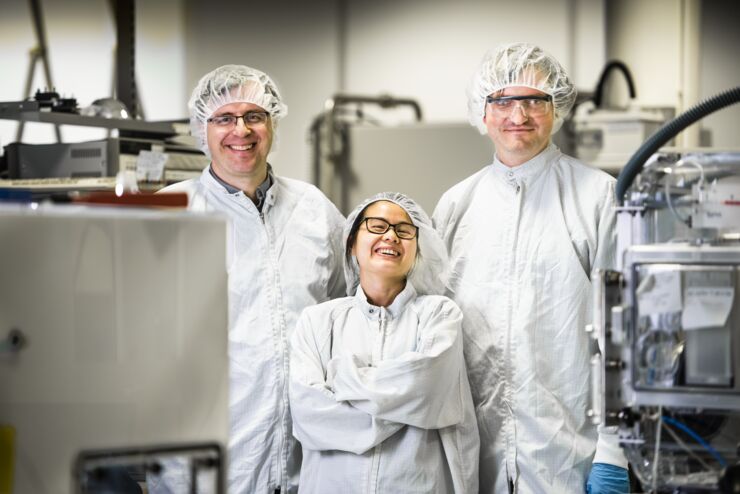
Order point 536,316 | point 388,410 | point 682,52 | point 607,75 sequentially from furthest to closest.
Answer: point 607,75, point 682,52, point 536,316, point 388,410

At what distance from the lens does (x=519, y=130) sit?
2.38 m

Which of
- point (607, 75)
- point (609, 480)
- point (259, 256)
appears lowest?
point (609, 480)

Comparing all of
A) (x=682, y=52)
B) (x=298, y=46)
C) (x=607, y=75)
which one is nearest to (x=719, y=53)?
(x=682, y=52)

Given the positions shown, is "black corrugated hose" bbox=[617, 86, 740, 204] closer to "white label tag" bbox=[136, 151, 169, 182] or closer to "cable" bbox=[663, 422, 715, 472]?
"cable" bbox=[663, 422, 715, 472]

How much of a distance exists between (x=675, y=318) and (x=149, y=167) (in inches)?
78.9

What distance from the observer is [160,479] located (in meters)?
2.22

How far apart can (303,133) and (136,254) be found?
443cm

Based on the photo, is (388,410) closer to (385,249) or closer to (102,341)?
(385,249)

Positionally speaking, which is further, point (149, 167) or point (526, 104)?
point (149, 167)

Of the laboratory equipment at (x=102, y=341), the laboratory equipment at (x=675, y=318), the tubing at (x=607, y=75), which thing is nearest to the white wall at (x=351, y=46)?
the tubing at (x=607, y=75)

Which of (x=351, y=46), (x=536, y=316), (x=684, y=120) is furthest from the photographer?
(x=351, y=46)

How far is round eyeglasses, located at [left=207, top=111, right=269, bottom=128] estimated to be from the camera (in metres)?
2.50

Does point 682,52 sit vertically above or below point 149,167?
above

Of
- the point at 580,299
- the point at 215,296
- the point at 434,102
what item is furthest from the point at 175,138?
the point at 434,102
